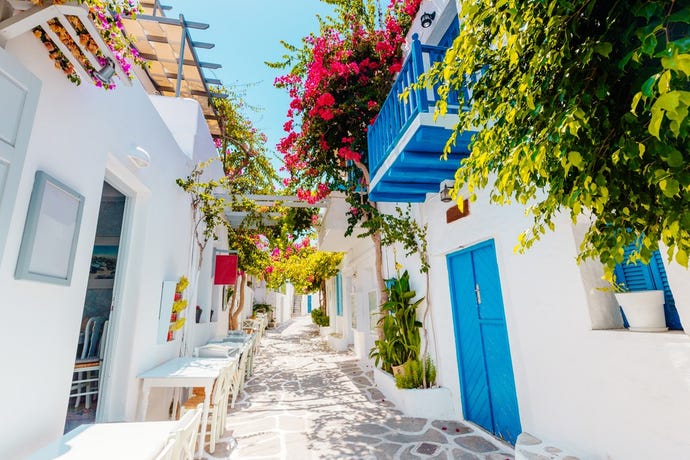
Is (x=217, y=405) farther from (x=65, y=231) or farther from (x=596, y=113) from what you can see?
(x=596, y=113)

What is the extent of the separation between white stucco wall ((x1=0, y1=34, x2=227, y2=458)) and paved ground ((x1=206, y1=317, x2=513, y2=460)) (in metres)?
1.48

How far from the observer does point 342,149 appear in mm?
6086

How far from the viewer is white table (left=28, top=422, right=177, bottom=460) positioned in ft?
6.64

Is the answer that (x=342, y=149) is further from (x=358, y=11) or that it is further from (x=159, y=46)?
(x=159, y=46)

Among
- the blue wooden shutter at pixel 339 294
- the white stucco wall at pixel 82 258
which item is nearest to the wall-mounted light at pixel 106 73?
the white stucco wall at pixel 82 258

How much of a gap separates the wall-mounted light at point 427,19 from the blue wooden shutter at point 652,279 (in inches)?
195

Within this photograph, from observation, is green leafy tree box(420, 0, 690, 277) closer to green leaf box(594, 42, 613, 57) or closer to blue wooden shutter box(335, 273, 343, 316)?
green leaf box(594, 42, 613, 57)

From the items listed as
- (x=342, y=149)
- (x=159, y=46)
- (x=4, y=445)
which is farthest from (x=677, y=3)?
(x=159, y=46)

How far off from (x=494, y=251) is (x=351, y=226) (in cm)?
332

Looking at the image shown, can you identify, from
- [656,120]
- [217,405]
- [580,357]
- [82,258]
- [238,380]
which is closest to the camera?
[656,120]

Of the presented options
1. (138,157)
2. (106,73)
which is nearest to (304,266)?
(138,157)

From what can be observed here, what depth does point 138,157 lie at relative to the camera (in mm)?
3668

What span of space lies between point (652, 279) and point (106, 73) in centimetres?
Answer: 475

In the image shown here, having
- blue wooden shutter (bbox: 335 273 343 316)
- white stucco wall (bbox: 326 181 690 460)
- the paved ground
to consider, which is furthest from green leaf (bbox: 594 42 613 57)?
blue wooden shutter (bbox: 335 273 343 316)
